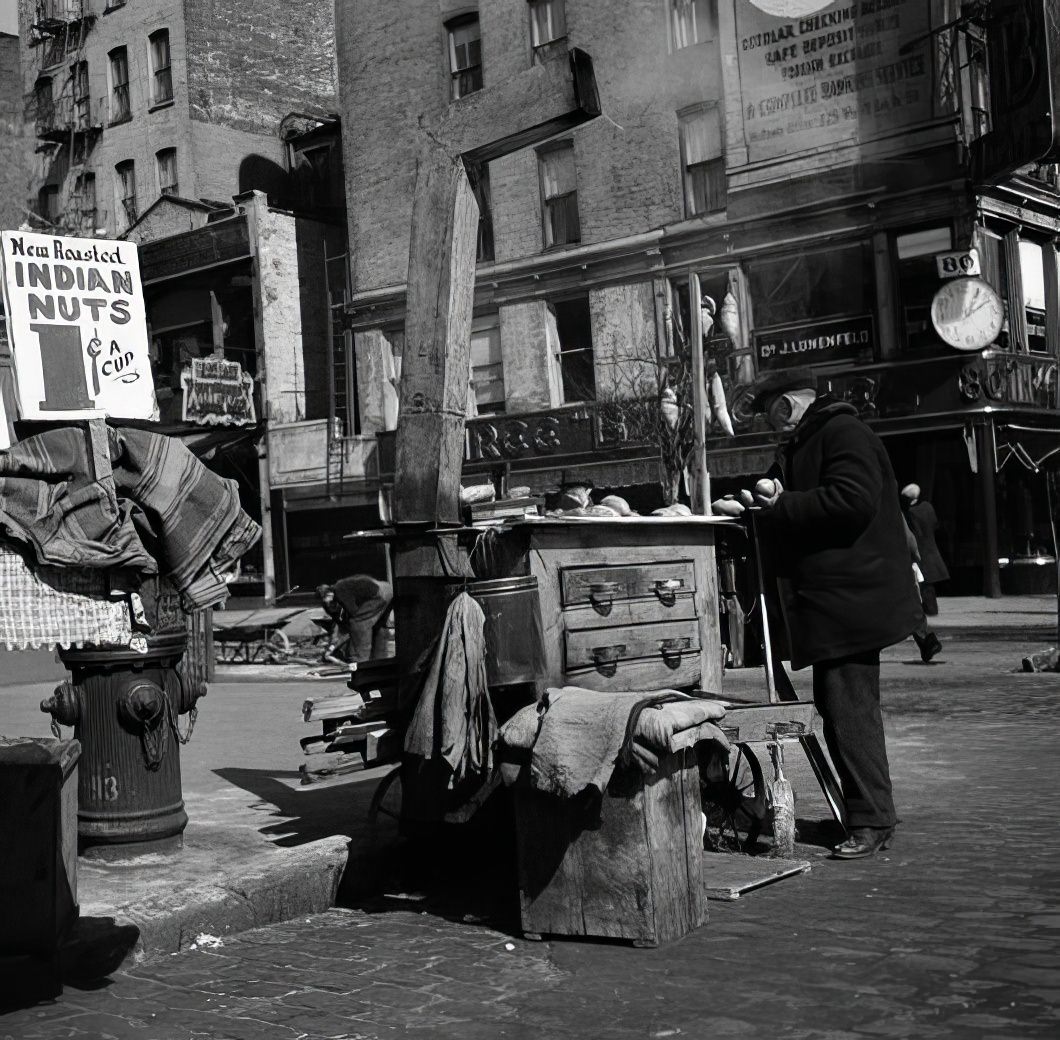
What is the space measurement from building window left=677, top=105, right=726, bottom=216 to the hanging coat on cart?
20.6m

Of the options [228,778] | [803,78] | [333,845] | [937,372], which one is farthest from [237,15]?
[333,845]

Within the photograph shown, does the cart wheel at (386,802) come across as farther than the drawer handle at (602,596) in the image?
Yes

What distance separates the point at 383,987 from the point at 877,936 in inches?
62.4

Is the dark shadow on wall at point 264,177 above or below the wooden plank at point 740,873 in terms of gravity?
above

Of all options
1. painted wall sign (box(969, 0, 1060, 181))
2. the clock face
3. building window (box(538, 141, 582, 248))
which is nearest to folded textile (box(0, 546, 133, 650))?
painted wall sign (box(969, 0, 1060, 181))

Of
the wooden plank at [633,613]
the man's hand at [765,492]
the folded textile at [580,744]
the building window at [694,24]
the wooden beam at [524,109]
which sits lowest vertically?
the folded textile at [580,744]

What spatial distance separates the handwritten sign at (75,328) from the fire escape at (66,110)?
3567 cm

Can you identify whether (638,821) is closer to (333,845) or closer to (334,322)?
(333,845)

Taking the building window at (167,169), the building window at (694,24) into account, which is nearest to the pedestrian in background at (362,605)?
the building window at (694,24)

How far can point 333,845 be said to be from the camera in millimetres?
5590

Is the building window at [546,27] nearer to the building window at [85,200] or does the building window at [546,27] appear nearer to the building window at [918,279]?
the building window at [918,279]

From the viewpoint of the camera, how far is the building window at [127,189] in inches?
1491

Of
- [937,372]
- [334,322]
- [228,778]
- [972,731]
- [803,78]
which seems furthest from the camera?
[334,322]

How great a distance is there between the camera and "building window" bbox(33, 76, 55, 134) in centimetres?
3988
